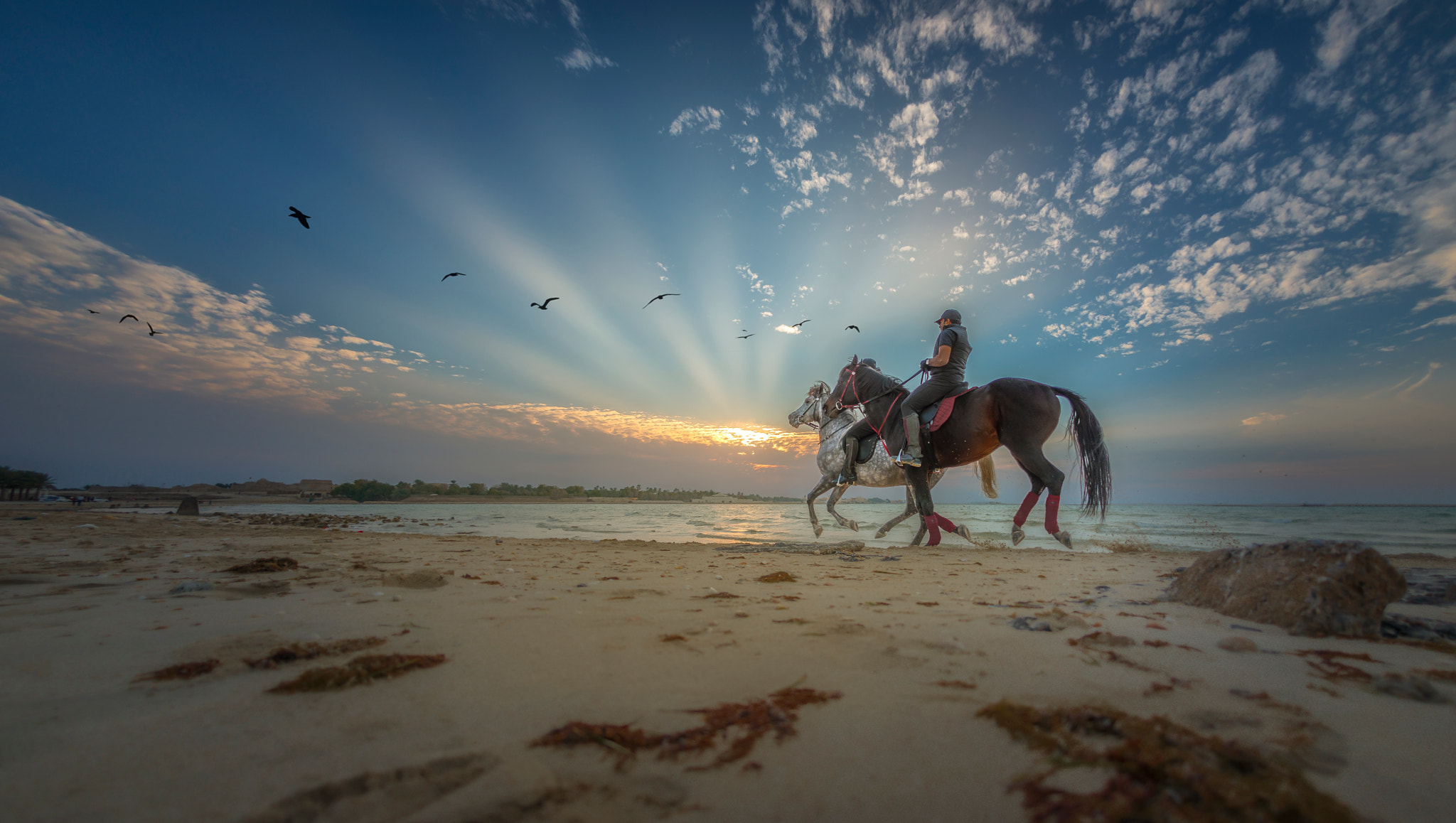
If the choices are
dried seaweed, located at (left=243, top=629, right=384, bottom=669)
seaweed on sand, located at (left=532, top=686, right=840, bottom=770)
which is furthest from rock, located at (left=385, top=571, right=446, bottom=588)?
seaweed on sand, located at (left=532, top=686, right=840, bottom=770)

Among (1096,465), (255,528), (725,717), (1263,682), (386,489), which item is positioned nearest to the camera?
(725,717)

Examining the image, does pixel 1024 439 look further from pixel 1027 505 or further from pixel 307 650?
pixel 307 650

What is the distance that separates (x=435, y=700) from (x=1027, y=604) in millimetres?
3179

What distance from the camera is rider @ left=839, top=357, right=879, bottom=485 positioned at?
932 cm

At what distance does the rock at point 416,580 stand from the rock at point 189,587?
3.34 ft

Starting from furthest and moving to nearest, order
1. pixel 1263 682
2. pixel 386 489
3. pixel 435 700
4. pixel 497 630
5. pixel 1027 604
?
pixel 386 489 → pixel 1027 604 → pixel 497 630 → pixel 1263 682 → pixel 435 700

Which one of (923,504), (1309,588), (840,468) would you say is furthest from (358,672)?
(840,468)

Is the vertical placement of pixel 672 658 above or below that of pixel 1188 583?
below

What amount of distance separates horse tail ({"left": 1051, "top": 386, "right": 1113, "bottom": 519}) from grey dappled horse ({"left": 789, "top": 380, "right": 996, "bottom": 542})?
2.34m

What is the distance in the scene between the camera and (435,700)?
152 centimetres

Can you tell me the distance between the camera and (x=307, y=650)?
1.93m

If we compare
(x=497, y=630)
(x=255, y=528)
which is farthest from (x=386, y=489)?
(x=497, y=630)

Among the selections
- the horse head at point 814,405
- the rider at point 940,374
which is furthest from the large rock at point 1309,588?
the horse head at point 814,405

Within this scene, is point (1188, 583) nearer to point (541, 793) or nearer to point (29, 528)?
point (541, 793)
